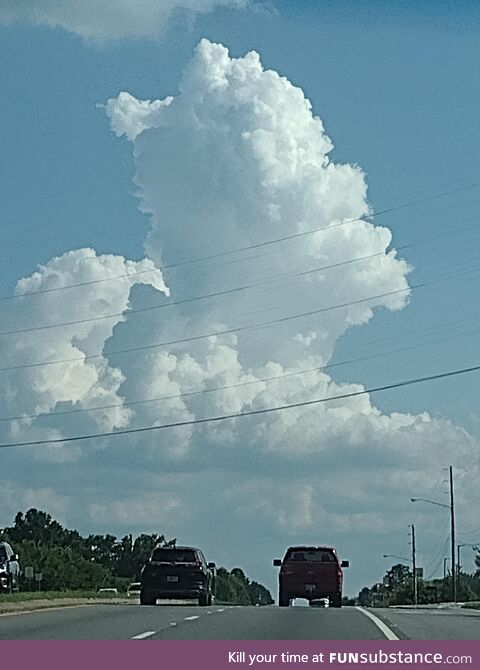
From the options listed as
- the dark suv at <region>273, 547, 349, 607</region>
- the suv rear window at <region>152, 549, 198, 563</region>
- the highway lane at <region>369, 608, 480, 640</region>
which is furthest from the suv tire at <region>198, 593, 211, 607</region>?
the highway lane at <region>369, 608, 480, 640</region>

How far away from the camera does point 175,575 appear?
37.6 meters

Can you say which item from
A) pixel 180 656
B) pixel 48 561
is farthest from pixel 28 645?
pixel 48 561

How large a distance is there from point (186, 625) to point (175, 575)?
14.8 metres

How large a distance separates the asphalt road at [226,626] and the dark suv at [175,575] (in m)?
8.81

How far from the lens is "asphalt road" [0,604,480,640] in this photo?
20.1m

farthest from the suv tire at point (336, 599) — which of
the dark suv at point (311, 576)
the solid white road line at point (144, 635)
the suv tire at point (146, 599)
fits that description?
the solid white road line at point (144, 635)

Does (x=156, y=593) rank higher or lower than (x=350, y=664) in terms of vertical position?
higher

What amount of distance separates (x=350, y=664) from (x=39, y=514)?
514 feet

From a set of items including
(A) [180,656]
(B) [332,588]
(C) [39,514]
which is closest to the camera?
(A) [180,656]

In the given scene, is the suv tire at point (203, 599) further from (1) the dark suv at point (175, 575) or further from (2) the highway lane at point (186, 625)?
(2) the highway lane at point (186, 625)

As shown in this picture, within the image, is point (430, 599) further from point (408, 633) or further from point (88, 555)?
point (408, 633)

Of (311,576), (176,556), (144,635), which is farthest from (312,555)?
(144,635)

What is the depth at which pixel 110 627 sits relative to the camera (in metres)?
22.3

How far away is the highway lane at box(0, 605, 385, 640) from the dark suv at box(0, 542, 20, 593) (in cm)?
1840
